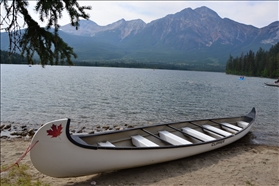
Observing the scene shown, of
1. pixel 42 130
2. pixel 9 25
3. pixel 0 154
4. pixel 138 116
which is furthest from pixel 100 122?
pixel 9 25

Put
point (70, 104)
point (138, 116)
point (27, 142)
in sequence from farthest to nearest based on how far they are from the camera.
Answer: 1. point (70, 104)
2. point (138, 116)
3. point (27, 142)

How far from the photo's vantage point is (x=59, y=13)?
464cm

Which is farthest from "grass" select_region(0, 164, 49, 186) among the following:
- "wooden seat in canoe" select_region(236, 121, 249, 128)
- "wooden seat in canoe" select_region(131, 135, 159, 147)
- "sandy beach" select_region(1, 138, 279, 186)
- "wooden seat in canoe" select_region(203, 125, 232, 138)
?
"wooden seat in canoe" select_region(236, 121, 249, 128)

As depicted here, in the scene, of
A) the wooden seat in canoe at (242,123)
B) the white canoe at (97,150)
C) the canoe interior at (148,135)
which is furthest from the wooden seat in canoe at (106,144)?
the wooden seat in canoe at (242,123)

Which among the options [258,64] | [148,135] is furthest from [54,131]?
[258,64]

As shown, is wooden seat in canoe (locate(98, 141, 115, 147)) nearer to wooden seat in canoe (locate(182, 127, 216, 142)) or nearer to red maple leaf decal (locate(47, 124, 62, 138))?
red maple leaf decal (locate(47, 124, 62, 138))

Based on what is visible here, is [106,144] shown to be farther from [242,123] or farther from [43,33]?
[242,123]

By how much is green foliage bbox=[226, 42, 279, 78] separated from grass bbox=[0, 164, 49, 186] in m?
83.4

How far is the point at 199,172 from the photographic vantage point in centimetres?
856

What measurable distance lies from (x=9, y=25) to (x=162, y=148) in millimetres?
6323

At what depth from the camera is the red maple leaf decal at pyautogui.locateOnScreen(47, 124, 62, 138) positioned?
629cm

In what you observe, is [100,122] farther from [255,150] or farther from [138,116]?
[255,150]

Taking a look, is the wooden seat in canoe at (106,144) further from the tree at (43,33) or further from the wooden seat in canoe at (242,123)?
the wooden seat in canoe at (242,123)

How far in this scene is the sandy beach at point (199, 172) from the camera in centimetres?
762
